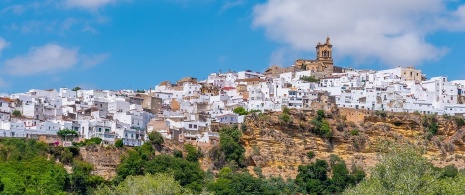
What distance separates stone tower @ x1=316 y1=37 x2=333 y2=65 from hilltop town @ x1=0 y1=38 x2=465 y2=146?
0.40 ft

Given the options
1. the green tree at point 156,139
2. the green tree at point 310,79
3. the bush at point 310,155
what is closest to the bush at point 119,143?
the green tree at point 156,139

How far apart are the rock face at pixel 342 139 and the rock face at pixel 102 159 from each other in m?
9.78

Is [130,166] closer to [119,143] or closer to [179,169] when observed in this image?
[179,169]

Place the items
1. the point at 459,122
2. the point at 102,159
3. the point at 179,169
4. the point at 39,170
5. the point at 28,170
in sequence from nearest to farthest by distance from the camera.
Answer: the point at 28,170 < the point at 39,170 < the point at 179,169 < the point at 102,159 < the point at 459,122

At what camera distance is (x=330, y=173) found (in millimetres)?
64250

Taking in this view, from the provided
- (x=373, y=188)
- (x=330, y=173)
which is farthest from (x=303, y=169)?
(x=373, y=188)

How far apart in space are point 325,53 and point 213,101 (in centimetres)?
2094

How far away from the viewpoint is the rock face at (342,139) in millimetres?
65562

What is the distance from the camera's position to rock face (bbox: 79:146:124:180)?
193ft

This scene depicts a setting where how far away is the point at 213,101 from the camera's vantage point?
80.4 m

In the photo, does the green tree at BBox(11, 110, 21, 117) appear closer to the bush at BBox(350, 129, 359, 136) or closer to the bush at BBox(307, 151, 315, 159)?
the bush at BBox(307, 151, 315, 159)

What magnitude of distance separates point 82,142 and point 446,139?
2753 centimetres

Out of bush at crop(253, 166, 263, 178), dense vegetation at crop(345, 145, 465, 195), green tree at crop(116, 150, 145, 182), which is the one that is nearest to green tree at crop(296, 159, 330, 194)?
bush at crop(253, 166, 263, 178)

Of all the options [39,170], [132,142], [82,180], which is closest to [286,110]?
[132,142]
